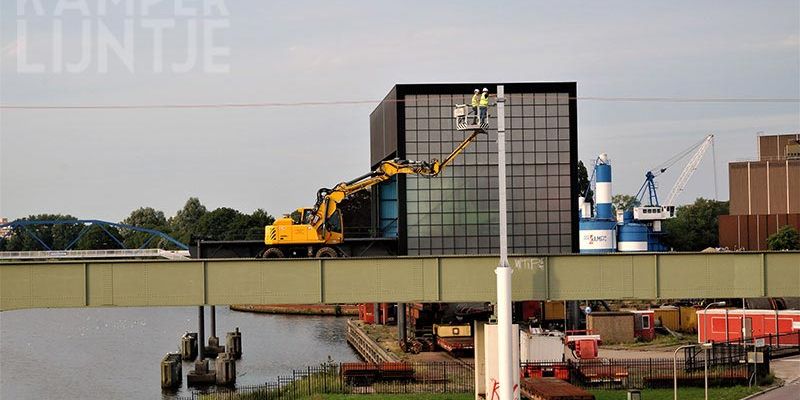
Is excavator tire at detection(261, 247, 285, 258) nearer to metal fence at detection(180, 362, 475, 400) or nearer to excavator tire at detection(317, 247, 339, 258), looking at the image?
excavator tire at detection(317, 247, 339, 258)

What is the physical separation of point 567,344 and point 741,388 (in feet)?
47.4

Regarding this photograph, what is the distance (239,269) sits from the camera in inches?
1494

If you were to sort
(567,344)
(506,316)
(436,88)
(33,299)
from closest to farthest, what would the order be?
(506,316), (33,299), (567,344), (436,88)

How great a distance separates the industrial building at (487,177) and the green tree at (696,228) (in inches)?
4013

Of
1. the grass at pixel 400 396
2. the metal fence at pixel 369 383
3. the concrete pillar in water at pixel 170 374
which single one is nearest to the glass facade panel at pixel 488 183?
the concrete pillar in water at pixel 170 374

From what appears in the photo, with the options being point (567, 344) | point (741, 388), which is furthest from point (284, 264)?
point (567, 344)

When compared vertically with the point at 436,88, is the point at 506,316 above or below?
below

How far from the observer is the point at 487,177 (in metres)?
79.2

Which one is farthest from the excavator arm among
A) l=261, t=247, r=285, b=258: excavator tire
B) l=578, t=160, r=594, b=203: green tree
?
l=578, t=160, r=594, b=203: green tree

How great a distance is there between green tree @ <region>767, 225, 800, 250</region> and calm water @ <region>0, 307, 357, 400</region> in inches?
1926

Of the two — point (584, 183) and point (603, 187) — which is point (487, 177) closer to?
point (603, 187)

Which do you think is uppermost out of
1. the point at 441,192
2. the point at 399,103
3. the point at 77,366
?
the point at 399,103

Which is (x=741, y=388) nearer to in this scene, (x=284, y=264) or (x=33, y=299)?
(x=284, y=264)

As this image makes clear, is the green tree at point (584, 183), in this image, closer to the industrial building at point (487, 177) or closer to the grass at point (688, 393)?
the industrial building at point (487, 177)
